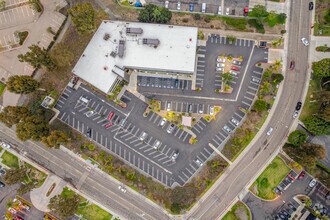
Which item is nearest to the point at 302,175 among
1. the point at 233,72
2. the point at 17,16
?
the point at 233,72

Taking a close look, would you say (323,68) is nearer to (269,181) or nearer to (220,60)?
(220,60)

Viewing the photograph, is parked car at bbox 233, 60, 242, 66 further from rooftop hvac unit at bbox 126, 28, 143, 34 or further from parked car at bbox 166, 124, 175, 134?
rooftop hvac unit at bbox 126, 28, 143, 34

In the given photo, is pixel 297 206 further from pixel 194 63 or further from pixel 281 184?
pixel 194 63

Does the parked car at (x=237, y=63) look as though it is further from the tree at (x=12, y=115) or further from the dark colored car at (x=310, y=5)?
the tree at (x=12, y=115)

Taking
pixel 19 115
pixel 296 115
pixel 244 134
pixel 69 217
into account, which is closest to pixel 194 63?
pixel 244 134

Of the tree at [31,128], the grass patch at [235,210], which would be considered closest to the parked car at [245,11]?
the grass patch at [235,210]
